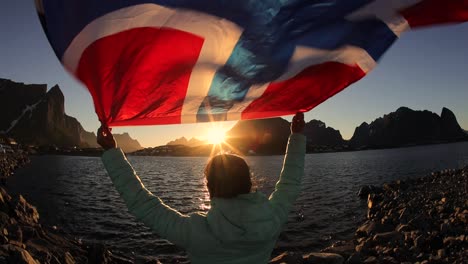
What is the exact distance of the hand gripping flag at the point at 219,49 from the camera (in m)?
3.22

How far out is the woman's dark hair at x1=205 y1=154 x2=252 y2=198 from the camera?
2744 millimetres

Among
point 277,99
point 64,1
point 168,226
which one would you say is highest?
point 64,1

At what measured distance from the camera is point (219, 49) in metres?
3.96

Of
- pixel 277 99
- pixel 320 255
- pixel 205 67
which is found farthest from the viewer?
pixel 320 255

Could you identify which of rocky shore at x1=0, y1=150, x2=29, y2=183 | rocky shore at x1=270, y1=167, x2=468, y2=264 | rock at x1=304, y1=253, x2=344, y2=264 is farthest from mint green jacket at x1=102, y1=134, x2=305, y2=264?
rocky shore at x1=0, y1=150, x2=29, y2=183

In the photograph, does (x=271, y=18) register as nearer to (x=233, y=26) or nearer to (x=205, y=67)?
(x=233, y=26)

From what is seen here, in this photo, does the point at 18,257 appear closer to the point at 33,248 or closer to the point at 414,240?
the point at 33,248

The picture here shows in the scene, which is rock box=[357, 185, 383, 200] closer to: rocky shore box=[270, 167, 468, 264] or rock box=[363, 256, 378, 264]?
rocky shore box=[270, 167, 468, 264]

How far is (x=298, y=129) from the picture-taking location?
411 cm

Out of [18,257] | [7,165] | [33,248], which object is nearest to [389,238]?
[33,248]

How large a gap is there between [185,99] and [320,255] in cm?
1171

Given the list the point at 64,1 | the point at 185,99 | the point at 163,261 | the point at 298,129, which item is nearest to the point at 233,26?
the point at 185,99

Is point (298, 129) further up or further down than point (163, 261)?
further up

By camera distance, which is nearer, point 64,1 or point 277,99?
point 64,1
